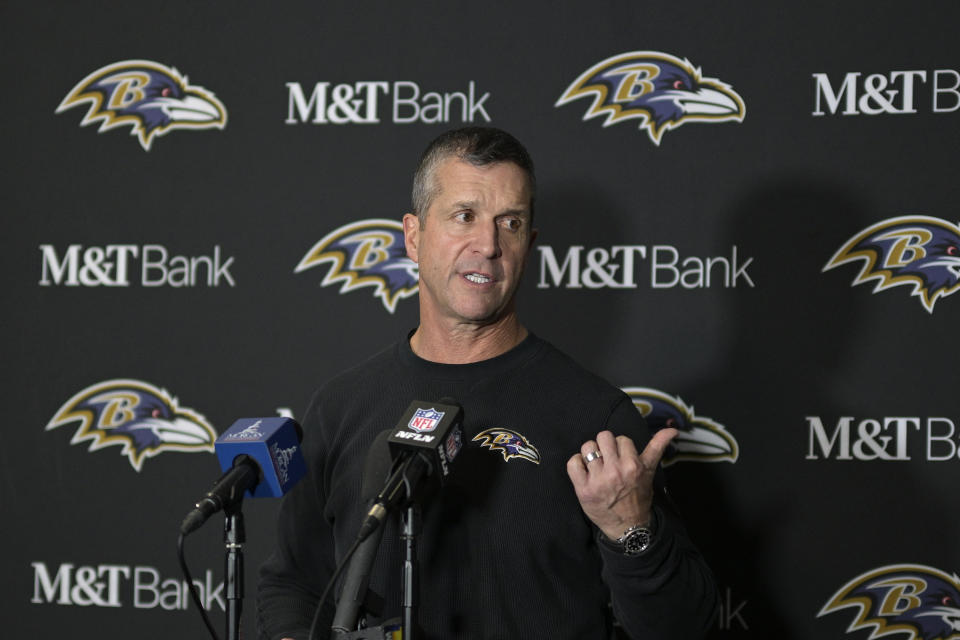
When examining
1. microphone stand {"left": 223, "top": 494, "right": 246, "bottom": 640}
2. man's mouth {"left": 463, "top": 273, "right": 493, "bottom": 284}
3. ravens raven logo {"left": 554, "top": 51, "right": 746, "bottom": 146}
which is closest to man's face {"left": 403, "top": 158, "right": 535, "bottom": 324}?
man's mouth {"left": 463, "top": 273, "right": 493, "bottom": 284}

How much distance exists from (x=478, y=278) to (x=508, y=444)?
0.96 ft

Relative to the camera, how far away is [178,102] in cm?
260

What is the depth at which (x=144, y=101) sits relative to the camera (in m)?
2.62

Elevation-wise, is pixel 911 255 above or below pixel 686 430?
above

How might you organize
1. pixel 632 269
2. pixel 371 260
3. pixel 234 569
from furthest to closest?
pixel 371 260 → pixel 632 269 → pixel 234 569

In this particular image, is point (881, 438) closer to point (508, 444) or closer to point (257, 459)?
point (508, 444)

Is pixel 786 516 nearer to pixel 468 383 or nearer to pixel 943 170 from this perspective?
pixel 943 170

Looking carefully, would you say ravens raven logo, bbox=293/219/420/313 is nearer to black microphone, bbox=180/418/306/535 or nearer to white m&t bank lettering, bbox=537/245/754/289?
white m&t bank lettering, bbox=537/245/754/289

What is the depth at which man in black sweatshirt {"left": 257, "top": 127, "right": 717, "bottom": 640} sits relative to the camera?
1417mm

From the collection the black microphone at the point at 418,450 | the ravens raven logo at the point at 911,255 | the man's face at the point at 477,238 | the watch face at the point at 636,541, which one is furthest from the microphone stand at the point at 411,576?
the ravens raven logo at the point at 911,255

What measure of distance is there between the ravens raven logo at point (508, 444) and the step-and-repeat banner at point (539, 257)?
0.85 meters

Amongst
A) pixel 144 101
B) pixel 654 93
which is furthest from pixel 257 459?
pixel 144 101

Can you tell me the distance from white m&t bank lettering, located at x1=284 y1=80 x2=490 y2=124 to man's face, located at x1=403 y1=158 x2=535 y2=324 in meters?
0.86

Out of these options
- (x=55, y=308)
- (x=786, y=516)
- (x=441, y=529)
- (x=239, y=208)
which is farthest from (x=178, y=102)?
(x=786, y=516)
